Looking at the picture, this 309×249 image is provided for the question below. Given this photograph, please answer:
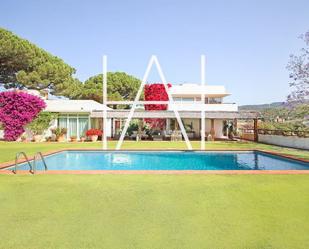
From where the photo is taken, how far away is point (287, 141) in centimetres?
2589

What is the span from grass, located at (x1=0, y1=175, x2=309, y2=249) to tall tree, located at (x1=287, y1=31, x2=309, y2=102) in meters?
14.9

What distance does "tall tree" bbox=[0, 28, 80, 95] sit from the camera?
117 ft

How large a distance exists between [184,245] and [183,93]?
37.9m

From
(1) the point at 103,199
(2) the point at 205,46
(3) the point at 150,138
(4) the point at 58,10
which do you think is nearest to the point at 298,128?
(2) the point at 205,46

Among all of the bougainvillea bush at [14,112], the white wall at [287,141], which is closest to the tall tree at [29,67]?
the bougainvillea bush at [14,112]

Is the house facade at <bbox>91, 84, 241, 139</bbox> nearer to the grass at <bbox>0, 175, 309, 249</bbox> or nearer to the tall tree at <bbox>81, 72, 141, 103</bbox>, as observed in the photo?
the tall tree at <bbox>81, 72, 141, 103</bbox>

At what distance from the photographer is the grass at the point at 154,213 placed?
5.05 m

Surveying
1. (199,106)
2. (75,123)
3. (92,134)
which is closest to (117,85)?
(199,106)

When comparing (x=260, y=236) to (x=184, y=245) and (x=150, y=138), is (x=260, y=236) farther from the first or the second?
(x=150, y=138)

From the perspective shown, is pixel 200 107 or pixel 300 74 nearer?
pixel 300 74

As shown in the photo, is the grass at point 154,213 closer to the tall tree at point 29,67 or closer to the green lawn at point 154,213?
the green lawn at point 154,213

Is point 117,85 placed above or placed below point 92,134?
above

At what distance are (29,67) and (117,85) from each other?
21.6m

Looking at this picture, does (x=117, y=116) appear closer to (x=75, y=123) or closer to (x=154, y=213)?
(x=75, y=123)
